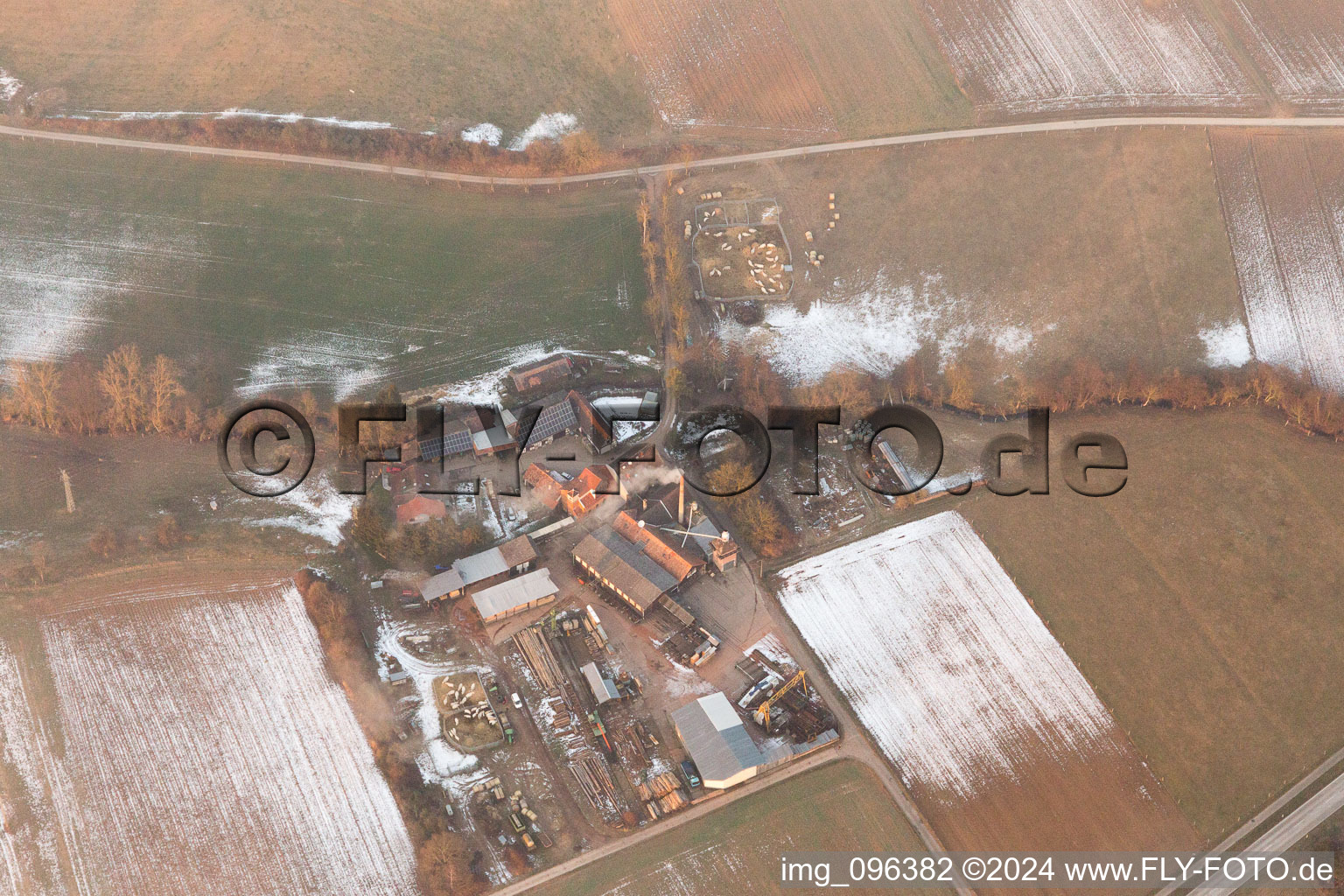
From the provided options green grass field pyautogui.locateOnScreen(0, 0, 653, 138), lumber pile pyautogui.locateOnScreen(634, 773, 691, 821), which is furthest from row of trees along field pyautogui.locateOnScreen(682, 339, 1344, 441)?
lumber pile pyautogui.locateOnScreen(634, 773, 691, 821)

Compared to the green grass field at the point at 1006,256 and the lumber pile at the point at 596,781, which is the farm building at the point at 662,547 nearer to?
the lumber pile at the point at 596,781

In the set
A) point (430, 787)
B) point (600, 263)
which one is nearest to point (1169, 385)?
point (600, 263)

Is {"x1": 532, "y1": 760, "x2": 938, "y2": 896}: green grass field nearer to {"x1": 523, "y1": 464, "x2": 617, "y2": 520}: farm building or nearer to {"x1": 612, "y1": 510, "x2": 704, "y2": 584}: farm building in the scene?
{"x1": 612, "y1": 510, "x2": 704, "y2": 584}: farm building

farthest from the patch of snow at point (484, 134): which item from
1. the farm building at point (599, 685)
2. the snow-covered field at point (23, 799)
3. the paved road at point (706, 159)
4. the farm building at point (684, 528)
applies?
the snow-covered field at point (23, 799)

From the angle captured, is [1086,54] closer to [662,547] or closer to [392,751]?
[662,547]

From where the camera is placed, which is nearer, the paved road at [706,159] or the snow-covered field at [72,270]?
the snow-covered field at [72,270]
